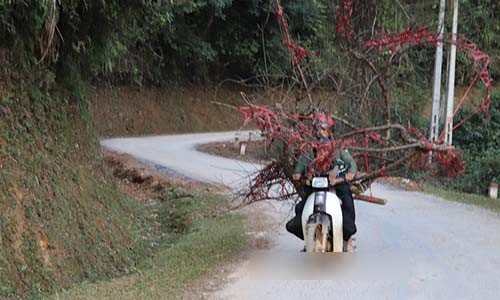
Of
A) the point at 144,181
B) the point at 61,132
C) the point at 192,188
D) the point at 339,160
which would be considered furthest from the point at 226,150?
the point at 339,160

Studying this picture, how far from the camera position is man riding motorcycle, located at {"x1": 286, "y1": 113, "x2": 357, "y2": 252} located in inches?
295

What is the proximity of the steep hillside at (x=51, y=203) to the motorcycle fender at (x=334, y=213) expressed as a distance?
3.46 metres

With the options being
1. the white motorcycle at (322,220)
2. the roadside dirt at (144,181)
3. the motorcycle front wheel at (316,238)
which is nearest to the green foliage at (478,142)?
the roadside dirt at (144,181)

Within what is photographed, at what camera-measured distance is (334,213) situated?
719 centimetres

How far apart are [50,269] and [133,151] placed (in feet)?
52.2

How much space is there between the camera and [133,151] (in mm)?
24359

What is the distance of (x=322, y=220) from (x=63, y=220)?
168 inches

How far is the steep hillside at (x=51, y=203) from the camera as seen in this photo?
325 inches

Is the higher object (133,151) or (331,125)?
(331,125)

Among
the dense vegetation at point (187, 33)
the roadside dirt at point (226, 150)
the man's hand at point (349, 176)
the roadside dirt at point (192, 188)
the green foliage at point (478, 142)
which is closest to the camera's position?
the roadside dirt at point (192, 188)

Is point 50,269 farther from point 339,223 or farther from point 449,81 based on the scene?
point 449,81

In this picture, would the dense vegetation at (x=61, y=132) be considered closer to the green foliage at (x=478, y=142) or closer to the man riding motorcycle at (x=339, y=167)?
the man riding motorcycle at (x=339, y=167)

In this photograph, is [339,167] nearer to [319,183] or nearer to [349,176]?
[349,176]

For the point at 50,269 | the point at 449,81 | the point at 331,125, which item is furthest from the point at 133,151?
the point at 331,125
